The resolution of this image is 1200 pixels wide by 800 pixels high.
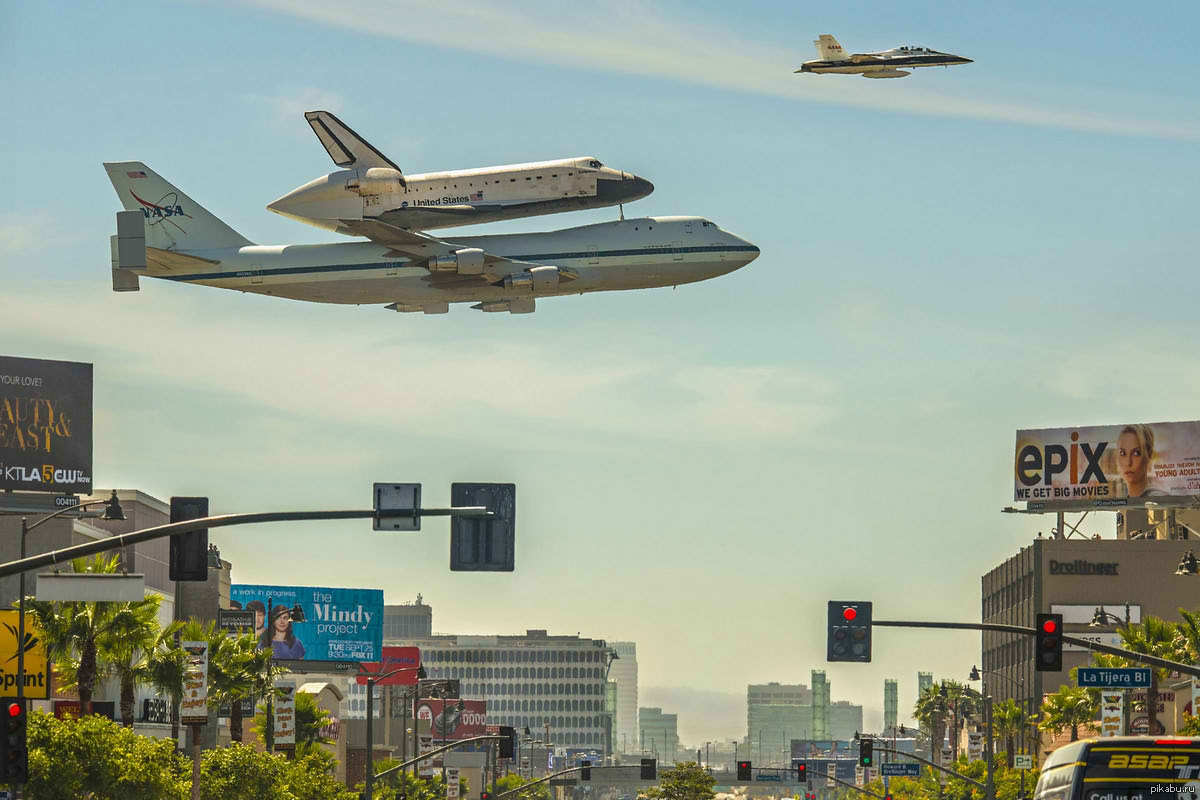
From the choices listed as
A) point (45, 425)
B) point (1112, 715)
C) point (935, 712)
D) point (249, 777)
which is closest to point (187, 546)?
point (249, 777)

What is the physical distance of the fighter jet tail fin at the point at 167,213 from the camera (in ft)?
275

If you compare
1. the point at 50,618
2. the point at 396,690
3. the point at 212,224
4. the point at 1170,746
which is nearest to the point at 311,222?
the point at 212,224

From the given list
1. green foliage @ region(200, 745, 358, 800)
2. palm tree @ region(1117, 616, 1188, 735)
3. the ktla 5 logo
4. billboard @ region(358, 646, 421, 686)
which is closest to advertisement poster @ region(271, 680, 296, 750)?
green foliage @ region(200, 745, 358, 800)

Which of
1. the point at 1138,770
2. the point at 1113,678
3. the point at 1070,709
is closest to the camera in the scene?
the point at 1138,770

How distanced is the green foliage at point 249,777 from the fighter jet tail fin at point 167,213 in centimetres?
2365

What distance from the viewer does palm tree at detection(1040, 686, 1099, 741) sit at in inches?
3472

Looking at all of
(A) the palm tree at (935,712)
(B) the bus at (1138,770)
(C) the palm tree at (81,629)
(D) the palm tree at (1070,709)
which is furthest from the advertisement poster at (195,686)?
(A) the palm tree at (935,712)

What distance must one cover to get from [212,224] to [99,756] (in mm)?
36116

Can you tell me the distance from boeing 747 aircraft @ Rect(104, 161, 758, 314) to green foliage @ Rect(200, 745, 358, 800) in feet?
61.0

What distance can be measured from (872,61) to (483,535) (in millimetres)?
49872

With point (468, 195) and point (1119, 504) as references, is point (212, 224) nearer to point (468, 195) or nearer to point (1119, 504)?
point (468, 195)

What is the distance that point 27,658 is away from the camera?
2425 inches

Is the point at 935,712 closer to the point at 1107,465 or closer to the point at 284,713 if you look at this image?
the point at 1107,465

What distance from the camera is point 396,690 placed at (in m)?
A: 182
